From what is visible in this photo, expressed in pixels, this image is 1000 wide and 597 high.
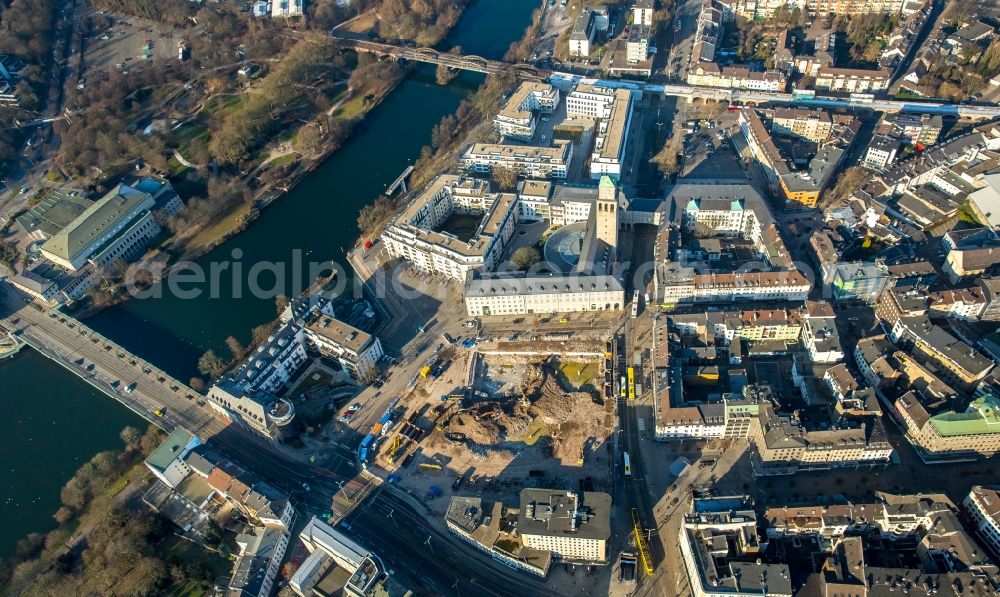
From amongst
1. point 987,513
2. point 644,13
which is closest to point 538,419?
point 987,513

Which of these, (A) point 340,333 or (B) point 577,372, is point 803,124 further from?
(A) point 340,333

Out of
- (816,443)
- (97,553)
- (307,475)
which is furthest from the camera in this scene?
(307,475)

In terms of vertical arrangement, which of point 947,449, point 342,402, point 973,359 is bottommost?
point 342,402

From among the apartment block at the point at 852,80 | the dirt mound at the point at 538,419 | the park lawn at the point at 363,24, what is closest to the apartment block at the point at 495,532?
the dirt mound at the point at 538,419

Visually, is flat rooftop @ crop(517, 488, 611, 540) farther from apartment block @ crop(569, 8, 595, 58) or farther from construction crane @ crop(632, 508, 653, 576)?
apartment block @ crop(569, 8, 595, 58)

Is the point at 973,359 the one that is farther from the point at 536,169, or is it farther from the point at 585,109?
the point at 585,109

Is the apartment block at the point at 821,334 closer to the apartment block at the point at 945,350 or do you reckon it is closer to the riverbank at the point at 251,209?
the apartment block at the point at 945,350

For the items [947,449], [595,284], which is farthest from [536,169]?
[947,449]
